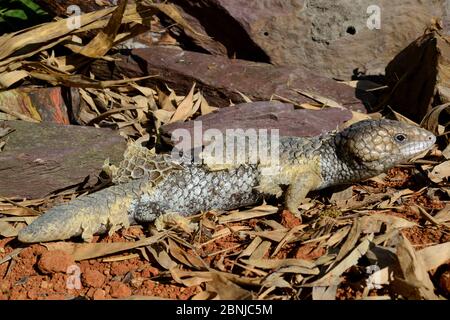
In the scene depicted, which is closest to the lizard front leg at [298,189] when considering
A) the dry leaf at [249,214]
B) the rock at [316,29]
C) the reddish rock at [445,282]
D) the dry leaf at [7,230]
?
the dry leaf at [249,214]

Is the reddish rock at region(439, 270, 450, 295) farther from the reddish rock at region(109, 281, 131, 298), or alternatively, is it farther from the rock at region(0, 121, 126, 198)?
the rock at region(0, 121, 126, 198)

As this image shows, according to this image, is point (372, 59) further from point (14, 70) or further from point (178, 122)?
point (14, 70)

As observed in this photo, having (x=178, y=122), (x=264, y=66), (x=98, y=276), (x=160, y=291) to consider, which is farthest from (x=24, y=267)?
(x=264, y=66)

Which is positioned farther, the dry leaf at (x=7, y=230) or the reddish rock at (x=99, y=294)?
the dry leaf at (x=7, y=230)

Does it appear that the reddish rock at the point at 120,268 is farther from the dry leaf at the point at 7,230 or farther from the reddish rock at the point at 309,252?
the reddish rock at the point at 309,252

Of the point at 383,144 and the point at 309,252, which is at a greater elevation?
the point at 383,144

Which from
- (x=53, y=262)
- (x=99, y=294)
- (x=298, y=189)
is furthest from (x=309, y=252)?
(x=53, y=262)

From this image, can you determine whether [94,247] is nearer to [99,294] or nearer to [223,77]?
[99,294]
